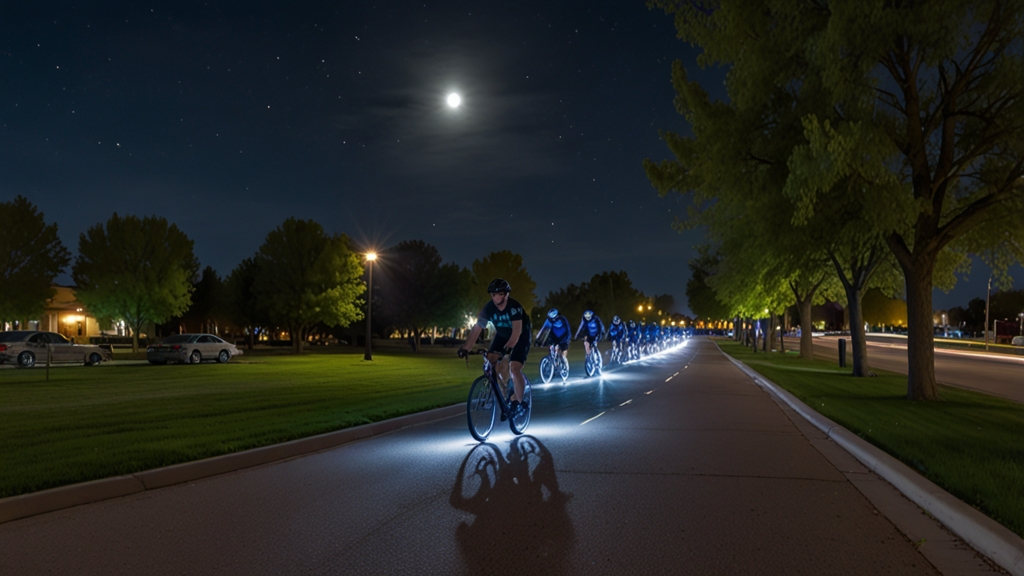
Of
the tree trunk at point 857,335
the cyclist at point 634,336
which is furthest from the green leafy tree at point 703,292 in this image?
the tree trunk at point 857,335

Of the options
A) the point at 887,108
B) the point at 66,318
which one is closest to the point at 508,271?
the point at 66,318

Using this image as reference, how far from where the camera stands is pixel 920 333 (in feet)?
58.9

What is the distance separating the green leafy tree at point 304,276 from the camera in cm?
4972

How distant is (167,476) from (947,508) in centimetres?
755

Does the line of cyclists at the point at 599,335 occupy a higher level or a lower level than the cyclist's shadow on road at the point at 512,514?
higher

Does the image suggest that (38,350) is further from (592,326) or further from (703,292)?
(703,292)

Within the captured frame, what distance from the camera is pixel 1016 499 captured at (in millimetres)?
6797

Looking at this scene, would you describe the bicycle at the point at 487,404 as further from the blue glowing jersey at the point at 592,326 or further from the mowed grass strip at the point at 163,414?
the blue glowing jersey at the point at 592,326

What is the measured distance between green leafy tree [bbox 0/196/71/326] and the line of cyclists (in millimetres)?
33869

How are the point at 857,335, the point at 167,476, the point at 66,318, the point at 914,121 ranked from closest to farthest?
the point at 167,476
the point at 914,121
the point at 857,335
the point at 66,318

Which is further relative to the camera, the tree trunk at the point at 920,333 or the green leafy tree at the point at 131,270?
the green leafy tree at the point at 131,270

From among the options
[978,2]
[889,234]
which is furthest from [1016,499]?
[978,2]

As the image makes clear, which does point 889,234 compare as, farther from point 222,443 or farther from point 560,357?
point 222,443

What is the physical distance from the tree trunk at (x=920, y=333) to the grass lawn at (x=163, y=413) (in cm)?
1039
